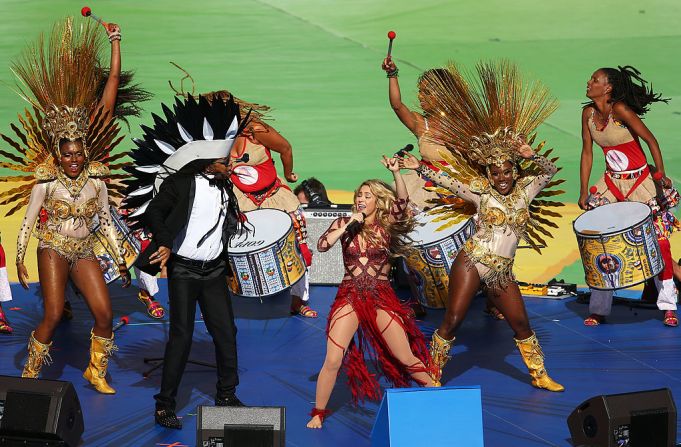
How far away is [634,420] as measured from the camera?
5.97 meters

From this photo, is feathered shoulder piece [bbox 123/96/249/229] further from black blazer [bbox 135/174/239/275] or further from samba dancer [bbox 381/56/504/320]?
samba dancer [bbox 381/56/504/320]

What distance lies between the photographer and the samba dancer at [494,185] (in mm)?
7293

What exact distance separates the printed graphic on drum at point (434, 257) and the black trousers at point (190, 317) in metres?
1.98

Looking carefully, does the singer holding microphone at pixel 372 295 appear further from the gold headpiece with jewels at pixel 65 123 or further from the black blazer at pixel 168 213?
the gold headpiece with jewels at pixel 65 123

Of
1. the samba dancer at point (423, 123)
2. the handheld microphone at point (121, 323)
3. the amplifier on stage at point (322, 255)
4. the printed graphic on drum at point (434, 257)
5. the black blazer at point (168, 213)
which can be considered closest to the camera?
the black blazer at point (168, 213)

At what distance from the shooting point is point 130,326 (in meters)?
9.13

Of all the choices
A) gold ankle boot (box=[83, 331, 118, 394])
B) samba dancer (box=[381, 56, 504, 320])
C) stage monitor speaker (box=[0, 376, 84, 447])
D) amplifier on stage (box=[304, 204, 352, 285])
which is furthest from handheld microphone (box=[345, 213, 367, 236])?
amplifier on stage (box=[304, 204, 352, 285])

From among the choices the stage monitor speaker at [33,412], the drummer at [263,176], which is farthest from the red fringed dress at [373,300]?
the drummer at [263,176]

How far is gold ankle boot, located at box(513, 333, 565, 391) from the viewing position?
7.50 metres

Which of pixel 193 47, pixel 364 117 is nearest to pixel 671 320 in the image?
pixel 364 117

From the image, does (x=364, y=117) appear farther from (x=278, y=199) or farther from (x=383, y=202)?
(x=383, y=202)

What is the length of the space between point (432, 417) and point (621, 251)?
2.88 meters

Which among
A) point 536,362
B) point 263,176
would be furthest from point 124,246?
point 536,362

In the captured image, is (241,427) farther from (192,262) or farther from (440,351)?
(440,351)
